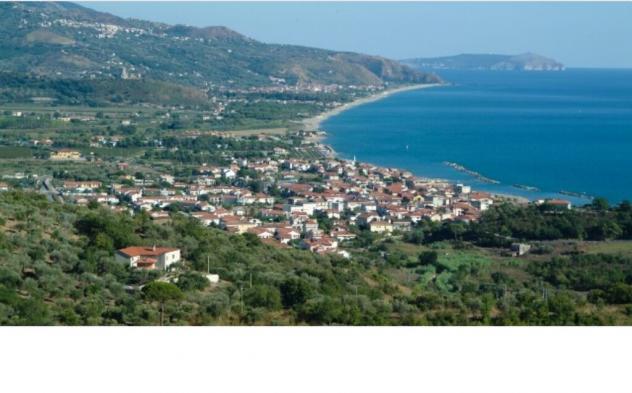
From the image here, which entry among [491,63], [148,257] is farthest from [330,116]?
[491,63]

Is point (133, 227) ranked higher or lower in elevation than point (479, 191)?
higher

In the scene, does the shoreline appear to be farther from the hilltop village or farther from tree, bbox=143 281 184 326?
tree, bbox=143 281 184 326

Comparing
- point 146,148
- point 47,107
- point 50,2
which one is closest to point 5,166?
point 146,148

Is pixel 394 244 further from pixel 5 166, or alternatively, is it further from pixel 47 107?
pixel 47 107

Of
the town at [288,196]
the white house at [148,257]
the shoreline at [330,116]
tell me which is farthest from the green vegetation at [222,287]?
the shoreline at [330,116]

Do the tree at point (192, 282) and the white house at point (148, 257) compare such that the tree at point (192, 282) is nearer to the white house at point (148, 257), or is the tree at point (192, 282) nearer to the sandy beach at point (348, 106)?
the white house at point (148, 257)

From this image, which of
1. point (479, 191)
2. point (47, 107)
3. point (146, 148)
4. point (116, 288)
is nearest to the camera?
point (116, 288)

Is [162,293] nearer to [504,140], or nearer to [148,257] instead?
[148,257]
